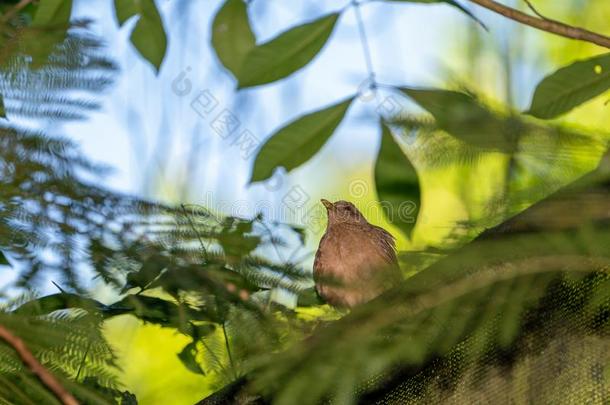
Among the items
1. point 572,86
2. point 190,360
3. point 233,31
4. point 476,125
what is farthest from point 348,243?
point 476,125

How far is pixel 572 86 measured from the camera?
122 centimetres

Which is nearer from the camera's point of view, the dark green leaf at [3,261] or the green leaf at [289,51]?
the dark green leaf at [3,261]

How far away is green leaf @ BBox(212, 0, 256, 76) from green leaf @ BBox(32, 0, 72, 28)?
2.01 ft

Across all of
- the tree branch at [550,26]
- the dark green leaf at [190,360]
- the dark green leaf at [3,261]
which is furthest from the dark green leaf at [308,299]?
the dark green leaf at [190,360]

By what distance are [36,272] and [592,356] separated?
73 cm

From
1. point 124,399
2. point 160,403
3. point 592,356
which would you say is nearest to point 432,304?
point 592,356

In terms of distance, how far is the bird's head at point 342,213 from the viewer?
5016 millimetres

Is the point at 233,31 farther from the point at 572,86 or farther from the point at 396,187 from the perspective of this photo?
the point at 572,86

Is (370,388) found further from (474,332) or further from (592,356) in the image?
(474,332)

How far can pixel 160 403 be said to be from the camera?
12.8 ft

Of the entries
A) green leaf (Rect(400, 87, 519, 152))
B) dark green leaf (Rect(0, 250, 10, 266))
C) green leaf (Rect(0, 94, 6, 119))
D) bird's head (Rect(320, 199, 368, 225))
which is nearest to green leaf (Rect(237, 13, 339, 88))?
dark green leaf (Rect(0, 250, 10, 266))

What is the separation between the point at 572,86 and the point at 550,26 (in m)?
0.29

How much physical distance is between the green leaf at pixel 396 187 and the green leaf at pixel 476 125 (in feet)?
2.05

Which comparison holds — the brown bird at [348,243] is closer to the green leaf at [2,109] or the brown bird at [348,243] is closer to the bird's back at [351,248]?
the bird's back at [351,248]
